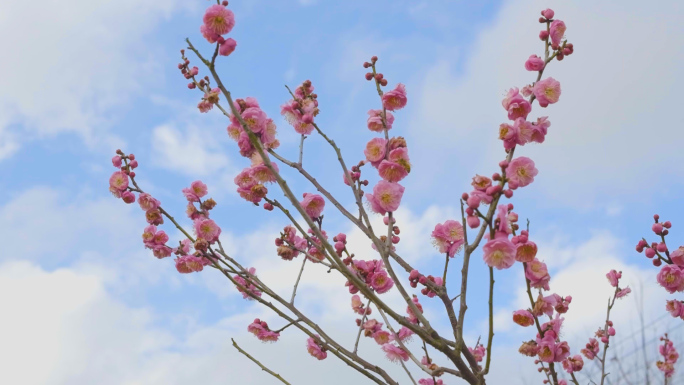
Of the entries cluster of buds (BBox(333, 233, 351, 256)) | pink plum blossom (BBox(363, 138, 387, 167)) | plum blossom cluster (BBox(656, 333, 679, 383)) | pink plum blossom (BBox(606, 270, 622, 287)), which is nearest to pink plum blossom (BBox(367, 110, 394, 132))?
pink plum blossom (BBox(363, 138, 387, 167))

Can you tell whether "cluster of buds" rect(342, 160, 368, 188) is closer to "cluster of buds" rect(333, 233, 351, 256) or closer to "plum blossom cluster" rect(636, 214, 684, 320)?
"cluster of buds" rect(333, 233, 351, 256)

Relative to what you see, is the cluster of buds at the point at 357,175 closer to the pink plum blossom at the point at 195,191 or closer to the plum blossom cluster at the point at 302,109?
the plum blossom cluster at the point at 302,109

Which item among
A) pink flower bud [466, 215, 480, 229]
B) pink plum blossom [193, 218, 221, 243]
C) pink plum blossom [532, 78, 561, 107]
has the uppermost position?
pink plum blossom [532, 78, 561, 107]

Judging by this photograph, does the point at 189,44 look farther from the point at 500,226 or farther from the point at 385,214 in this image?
the point at 500,226

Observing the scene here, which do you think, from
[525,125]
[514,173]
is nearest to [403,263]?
[514,173]

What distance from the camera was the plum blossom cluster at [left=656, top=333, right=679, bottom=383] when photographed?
454 cm

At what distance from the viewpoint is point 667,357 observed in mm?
4652

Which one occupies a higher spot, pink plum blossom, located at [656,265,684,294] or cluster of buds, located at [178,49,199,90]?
cluster of buds, located at [178,49,199,90]

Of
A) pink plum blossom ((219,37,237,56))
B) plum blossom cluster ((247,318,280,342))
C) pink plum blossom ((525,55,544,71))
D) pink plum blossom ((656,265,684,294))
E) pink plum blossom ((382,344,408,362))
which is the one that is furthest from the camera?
plum blossom cluster ((247,318,280,342))

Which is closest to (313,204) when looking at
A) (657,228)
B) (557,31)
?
(557,31)

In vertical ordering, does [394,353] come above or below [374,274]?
below

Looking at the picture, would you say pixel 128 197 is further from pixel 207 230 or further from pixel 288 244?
pixel 288 244

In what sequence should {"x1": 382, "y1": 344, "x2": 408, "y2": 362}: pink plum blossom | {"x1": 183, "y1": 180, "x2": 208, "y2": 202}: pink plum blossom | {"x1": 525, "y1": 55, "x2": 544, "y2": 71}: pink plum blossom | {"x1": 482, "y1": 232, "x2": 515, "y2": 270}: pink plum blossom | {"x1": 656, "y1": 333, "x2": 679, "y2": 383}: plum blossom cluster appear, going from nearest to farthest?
{"x1": 482, "y1": 232, "x2": 515, "y2": 270}: pink plum blossom → {"x1": 525, "y1": 55, "x2": 544, "y2": 71}: pink plum blossom → {"x1": 382, "y1": 344, "x2": 408, "y2": 362}: pink plum blossom → {"x1": 183, "y1": 180, "x2": 208, "y2": 202}: pink plum blossom → {"x1": 656, "y1": 333, "x2": 679, "y2": 383}: plum blossom cluster

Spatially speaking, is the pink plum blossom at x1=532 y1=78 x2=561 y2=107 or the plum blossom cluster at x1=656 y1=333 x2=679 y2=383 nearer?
the pink plum blossom at x1=532 y1=78 x2=561 y2=107
